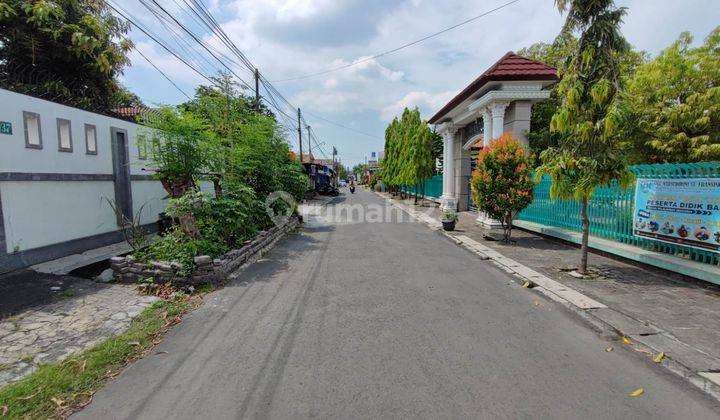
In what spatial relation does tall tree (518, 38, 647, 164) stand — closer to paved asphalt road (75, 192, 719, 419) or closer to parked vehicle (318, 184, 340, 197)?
paved asphalt road (75, 192, 719, 419)

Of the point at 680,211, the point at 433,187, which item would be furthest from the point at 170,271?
the point at 433,187

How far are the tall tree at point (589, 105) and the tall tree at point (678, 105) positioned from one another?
7.63m

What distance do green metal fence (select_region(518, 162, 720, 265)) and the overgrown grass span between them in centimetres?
832

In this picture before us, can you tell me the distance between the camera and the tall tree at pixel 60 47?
11070 mm

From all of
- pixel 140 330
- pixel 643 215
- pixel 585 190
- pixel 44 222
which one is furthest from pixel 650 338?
pixel 44 222

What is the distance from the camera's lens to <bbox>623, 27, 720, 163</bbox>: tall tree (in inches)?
482

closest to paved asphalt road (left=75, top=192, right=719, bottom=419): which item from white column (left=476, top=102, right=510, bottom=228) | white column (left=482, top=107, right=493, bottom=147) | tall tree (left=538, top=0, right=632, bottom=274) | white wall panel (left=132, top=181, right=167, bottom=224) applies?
tall tree (left=538, top=0, right=632, bottom=274)

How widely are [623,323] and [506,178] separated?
554 cm

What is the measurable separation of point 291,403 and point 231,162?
722cm

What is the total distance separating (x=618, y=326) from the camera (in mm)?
4254

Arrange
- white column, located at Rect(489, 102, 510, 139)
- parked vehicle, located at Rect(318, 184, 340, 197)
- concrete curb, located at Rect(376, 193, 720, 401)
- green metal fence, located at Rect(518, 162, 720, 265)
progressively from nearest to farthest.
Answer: concrete curb, located at Rect(376, 193, 720, 401), green metal fence, located at Rect(518, 162, 720, 265), white column, located at Rect(489, 102, 510, 139), parked vehicle, located at Rect(318, 184, 340, 197)

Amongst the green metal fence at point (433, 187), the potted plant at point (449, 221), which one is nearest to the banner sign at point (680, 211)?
the potted plant at point (449, 221)

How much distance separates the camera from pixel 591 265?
714 centimetres

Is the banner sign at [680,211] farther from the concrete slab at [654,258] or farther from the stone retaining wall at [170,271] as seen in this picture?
the stone retaining wall at [170,271]
